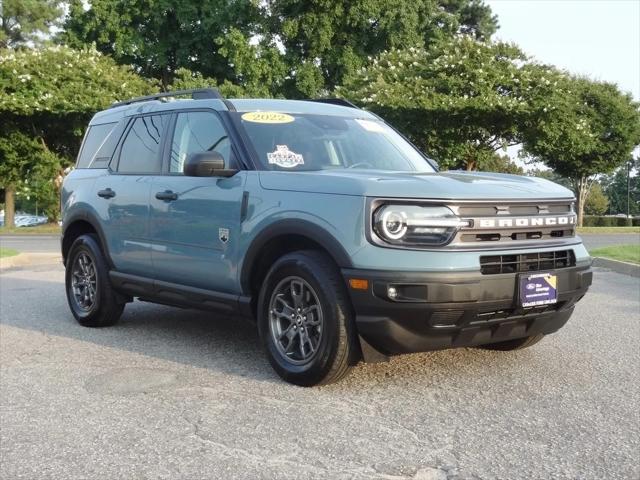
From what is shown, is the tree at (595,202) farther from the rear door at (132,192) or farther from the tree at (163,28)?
the rear door at (132,192)

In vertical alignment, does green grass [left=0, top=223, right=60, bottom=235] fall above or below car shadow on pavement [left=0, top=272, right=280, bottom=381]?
below

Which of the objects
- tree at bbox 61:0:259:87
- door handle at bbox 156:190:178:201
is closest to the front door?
door handle at bbox 156:190:178:201

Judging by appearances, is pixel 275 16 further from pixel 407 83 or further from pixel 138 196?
pixel 138 196

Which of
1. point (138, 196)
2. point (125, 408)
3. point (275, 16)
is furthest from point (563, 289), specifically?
point (275, 16)

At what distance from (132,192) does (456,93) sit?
2417cm

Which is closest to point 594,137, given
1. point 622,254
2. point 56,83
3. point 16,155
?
point 622,254

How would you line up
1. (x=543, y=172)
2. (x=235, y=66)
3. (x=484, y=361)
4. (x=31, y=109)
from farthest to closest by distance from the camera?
(x=543, y=172) < (x=235, y=66) < (x=31, y=109) < (x=484, y=361)

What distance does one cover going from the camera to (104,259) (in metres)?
6.38

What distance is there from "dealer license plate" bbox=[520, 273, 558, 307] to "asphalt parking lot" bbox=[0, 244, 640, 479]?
1.77 ft

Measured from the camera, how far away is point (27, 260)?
13.3 m

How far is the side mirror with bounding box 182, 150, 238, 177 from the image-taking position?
4766 mm

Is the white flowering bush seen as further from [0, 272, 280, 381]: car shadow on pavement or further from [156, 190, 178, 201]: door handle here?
[156, 190, 178, 201]: door handle

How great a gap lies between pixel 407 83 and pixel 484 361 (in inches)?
1021

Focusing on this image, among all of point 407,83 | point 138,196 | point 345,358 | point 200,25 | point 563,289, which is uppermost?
point 200,25
